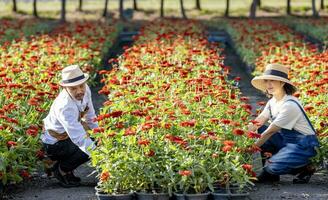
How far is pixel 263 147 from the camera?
283 inches

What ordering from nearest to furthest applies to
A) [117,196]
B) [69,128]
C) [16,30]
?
[117,196] → [69,128] → [16,30]

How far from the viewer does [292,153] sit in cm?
683

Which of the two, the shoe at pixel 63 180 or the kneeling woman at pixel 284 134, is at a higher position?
the kneeling woman at pixel 284 134

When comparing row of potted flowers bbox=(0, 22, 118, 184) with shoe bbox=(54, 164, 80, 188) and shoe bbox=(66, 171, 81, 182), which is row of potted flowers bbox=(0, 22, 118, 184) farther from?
shoe bbox=(66, 171, 81, 182)

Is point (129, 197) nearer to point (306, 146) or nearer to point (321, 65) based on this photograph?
point (306, 146)

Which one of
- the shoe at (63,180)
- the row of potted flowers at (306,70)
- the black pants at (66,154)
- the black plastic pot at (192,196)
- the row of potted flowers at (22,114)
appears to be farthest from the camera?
the row of potted flowers at (306,70)

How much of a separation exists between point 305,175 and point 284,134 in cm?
46

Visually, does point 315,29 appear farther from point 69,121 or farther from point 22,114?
point 69,121

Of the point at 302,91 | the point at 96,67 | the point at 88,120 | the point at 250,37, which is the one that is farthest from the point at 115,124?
the point at 250,37

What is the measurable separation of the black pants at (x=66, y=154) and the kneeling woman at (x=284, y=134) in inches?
65.1

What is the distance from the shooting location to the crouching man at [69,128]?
679cm

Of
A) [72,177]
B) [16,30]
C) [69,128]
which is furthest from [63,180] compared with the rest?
[16,30]

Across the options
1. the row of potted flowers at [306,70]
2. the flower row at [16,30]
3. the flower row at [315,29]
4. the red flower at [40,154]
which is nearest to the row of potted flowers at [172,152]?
the red flower at [40,154]

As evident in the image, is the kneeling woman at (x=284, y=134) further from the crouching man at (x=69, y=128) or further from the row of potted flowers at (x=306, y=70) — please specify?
the crouching man at (x=69, y=128)
